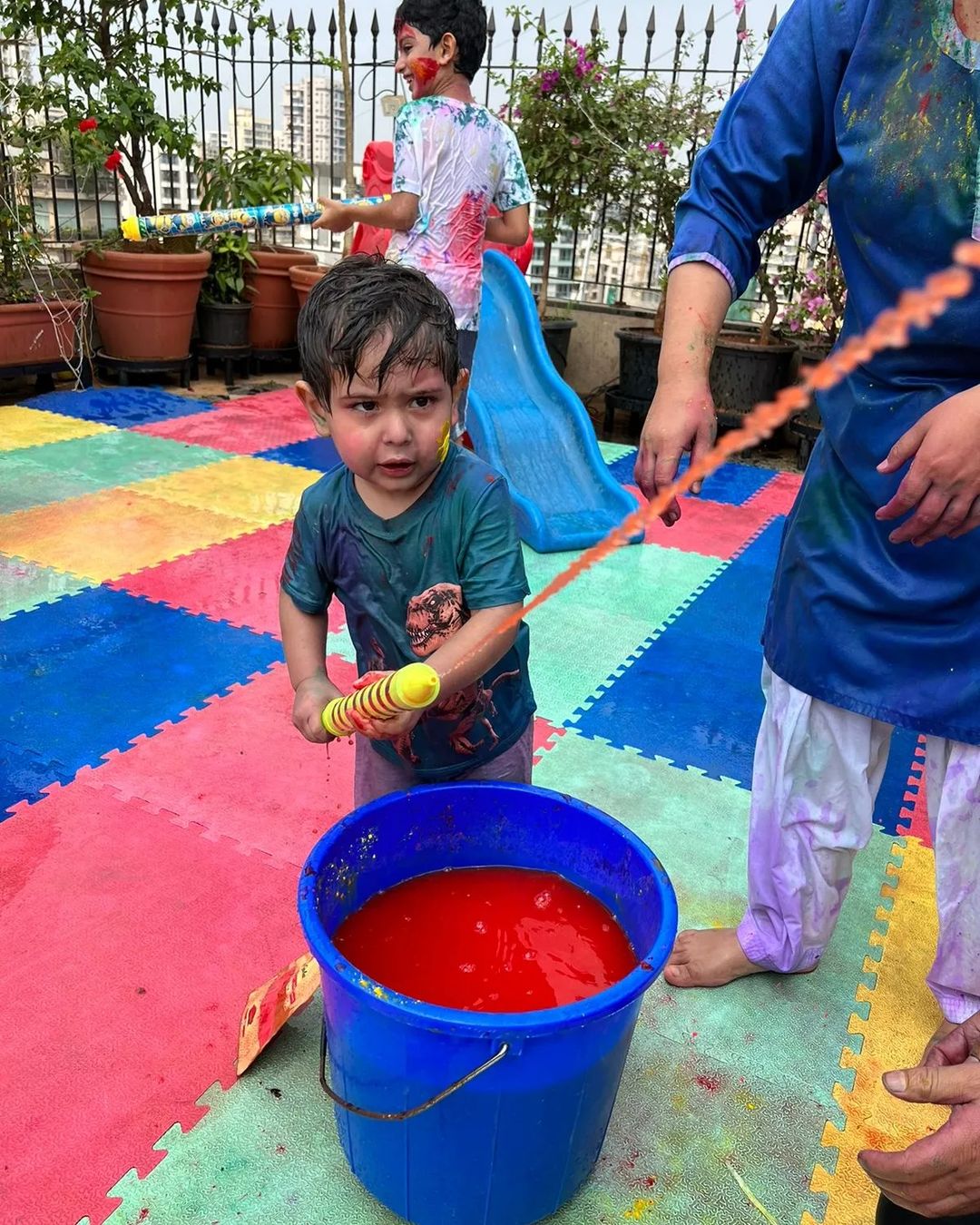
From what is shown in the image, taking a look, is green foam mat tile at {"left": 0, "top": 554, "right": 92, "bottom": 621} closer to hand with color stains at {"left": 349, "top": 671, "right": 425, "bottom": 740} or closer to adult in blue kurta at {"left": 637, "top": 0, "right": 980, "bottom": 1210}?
hand with color stains at {"left": 349, "top": 671, "right": 425, "bottom": 740}

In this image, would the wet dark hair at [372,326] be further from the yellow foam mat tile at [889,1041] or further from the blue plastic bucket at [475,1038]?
the yellow foam mat tile at [889,1041]

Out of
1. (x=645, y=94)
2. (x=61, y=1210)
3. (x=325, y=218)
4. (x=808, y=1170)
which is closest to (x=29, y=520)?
(x=325, y=218)

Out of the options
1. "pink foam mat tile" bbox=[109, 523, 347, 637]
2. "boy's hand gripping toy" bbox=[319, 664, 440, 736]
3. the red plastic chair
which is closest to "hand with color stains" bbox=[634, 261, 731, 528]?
"boy's hand gripping toy" bbox=[319, 664, 440, 736]

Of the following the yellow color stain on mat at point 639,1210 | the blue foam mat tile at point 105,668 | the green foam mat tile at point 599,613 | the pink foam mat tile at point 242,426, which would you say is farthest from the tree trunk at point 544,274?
the yellow color stain on mat at point 639,1210

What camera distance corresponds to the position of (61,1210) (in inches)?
48.5

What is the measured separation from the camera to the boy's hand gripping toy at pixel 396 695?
1.01 m

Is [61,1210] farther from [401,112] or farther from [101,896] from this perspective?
[401,112]

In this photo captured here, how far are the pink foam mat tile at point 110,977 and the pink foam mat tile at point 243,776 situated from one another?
0.05 m

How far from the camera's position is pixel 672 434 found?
118 cm

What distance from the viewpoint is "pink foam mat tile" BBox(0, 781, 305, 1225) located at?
131 cm

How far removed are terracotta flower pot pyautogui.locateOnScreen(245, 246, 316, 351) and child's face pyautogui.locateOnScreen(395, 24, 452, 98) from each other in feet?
9.76

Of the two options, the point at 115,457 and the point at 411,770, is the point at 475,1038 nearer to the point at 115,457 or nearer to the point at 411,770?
the point at 411,770

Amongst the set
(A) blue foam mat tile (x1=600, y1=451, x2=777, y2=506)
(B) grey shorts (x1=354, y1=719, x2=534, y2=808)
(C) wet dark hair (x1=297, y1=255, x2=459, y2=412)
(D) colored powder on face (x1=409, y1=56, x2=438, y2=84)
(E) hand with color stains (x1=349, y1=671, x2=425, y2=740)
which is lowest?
(A) blue foam mat tile (x1=600, y1=451, x2=777, y2=506)

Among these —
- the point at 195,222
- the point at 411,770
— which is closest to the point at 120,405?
the point at 195,222
